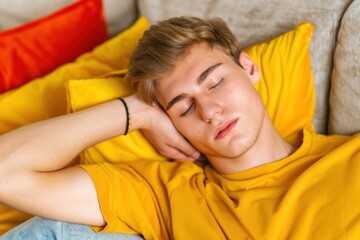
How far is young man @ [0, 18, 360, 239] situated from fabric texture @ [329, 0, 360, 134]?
0.26ft

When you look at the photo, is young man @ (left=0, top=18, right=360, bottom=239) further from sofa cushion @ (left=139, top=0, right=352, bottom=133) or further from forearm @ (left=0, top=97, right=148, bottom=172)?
sofa cushion @ (left=139, top=0, right=352, bottom=133)

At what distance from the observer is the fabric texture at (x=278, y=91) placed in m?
1.42

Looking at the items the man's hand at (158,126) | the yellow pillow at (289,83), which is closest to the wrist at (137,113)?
the man's hand at (158,126)

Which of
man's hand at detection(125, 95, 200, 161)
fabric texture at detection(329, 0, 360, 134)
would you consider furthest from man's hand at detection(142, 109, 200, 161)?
fabric texture at detection(329, 0, 360, 134)

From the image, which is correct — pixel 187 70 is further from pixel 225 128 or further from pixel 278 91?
Result: pixel 278 91

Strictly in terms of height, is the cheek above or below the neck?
above

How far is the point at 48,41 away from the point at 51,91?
0.61 ft

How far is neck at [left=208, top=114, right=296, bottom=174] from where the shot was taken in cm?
133

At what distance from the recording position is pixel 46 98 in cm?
151

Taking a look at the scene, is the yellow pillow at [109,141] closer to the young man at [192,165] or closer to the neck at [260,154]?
the young man at [192,165]

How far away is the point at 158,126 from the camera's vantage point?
1.36 m

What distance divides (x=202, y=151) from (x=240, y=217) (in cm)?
21

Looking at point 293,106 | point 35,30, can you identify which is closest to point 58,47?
point 35,30

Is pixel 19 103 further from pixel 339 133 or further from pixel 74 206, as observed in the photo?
pixel 339 133
